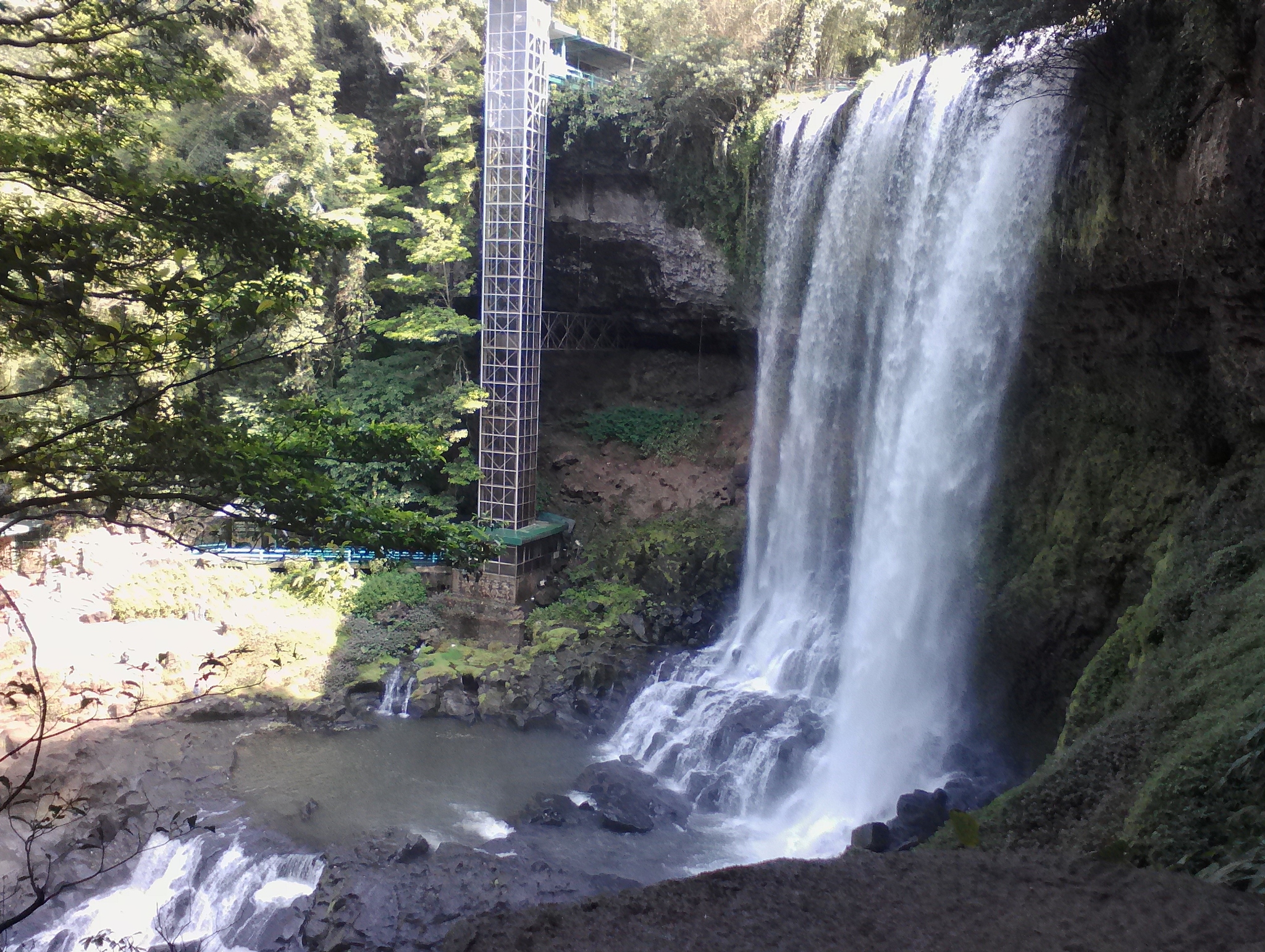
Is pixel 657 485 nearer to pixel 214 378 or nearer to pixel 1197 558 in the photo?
pixel 214 378

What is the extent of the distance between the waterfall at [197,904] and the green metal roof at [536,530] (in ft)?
24.4

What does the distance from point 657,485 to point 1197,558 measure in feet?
45.2

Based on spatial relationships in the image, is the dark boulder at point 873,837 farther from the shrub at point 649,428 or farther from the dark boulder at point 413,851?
the shrub at point 649,428

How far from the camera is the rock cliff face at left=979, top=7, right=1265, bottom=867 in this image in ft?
21.1

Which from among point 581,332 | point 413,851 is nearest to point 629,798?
point 413,851

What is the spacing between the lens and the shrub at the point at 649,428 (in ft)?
71.2

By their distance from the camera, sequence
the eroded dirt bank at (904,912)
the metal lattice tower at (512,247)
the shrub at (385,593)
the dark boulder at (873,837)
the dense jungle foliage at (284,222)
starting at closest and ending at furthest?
1. the eroded dirt bank at (904,912)
2. the dense jungle foliage at (284,222)
3. the dark boulder at (873,837)
4. the metal lattice tower at (512,247)
5. the shrub at (385,593)

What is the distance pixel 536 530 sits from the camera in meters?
18.5

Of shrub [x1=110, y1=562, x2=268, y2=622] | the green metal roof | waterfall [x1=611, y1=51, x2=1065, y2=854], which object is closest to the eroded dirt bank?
waterfall [x1=611, y1=51, x2=1065, y2=854]

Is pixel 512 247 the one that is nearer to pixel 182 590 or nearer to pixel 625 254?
pixel 625 254

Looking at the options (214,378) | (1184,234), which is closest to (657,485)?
(214,378)

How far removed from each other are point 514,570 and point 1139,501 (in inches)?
453

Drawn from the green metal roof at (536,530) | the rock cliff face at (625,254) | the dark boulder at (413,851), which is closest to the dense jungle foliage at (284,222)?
the rock cliff face at (625,254)

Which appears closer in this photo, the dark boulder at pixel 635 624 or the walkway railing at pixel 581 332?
the dark boulder at pixel 635 624
